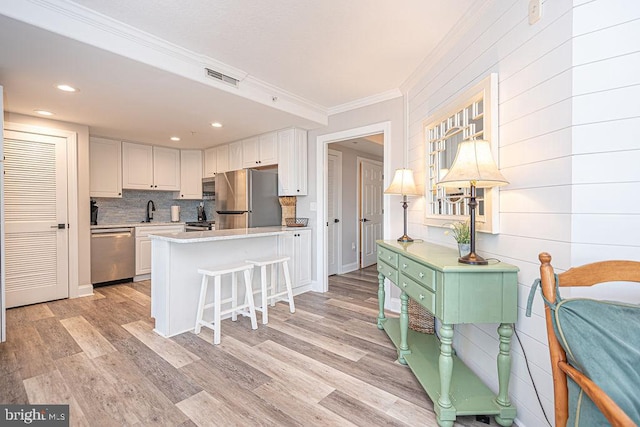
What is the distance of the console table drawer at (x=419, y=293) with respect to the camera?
1.55 m

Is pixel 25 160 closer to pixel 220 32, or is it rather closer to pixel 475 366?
pixel 220 32

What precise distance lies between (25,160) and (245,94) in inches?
110

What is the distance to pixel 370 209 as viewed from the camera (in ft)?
18.9

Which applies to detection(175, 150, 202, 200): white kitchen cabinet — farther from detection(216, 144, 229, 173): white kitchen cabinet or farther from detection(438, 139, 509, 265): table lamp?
detection(438, 139, 509, 265): table lamp

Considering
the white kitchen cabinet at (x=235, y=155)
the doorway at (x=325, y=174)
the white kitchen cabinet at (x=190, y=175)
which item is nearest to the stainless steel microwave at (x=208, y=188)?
the white kitchen cabinet at (x=190, y=175)

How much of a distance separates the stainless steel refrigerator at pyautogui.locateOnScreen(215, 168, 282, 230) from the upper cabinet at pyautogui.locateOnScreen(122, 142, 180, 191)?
1303mm

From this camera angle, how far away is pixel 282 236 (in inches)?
144

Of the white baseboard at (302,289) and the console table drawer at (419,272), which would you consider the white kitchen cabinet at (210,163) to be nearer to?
the white baseboard at (302,289)

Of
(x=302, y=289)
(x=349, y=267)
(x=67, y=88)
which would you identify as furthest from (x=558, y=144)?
(x=349, y=267)

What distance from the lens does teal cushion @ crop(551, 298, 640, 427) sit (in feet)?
2.66

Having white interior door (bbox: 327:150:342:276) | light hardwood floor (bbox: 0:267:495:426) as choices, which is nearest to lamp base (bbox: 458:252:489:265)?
light hardwood floor (bbox: 0:267:495:426)

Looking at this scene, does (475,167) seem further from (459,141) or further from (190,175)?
(190,175)

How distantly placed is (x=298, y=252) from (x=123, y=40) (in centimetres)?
274

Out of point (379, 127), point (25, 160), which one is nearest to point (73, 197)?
point (25, 160)
